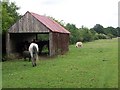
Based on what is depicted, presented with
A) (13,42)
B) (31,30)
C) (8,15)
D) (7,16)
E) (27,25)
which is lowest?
(13,42)

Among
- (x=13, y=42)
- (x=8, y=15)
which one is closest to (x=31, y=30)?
(x=13, y=42)

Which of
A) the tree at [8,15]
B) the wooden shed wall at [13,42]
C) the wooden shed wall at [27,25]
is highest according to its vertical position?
the tree at [8,15]

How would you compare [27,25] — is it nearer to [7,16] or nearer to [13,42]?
[7,16]

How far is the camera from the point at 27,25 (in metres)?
31.8

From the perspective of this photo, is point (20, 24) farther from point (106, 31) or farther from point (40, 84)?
point (106, 31)

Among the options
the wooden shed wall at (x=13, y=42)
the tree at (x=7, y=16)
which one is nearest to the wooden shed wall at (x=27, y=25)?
the tree at (x=7, y=16)

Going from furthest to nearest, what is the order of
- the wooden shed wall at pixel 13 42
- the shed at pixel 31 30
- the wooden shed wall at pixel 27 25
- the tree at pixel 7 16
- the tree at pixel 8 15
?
the wooden shed wall at pixel 13 42
the wooden shed wall at pixel 27 25
the shed at pixel 31 30
the tree at pixel 7 16
the tree at pixel 8 15

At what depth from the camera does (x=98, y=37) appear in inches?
4316

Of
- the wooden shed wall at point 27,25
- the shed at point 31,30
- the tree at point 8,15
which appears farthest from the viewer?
the wooden shed wall at point 27,25

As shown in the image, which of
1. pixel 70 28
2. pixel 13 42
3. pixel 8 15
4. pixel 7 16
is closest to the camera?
pixel 7 16

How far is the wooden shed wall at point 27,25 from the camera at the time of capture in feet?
103

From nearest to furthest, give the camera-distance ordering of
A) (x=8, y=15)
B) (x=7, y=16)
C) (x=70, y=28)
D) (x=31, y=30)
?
(x=31, y=30)
(x=7, y=16)
(x=8, y=15)
(x=70, y=28)

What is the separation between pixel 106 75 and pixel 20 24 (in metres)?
16.0

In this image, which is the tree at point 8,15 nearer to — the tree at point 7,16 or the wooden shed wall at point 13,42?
the tree at point 7,16
